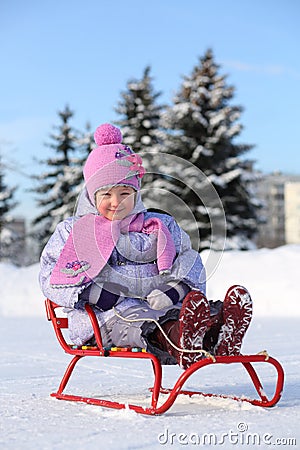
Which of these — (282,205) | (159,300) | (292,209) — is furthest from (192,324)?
(282,205)

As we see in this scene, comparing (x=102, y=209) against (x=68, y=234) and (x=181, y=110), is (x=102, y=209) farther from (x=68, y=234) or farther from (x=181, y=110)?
(x=181, y=110)

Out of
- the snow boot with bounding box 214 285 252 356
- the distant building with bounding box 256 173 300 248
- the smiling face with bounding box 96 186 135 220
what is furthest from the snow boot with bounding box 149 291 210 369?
the distant building with bounding box 256 173 300 248

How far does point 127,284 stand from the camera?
3.42 meters

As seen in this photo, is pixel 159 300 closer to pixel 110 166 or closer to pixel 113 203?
pixel 113 203


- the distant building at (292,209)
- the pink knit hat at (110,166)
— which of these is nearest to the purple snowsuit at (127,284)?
the pink knit hat at (110,166)

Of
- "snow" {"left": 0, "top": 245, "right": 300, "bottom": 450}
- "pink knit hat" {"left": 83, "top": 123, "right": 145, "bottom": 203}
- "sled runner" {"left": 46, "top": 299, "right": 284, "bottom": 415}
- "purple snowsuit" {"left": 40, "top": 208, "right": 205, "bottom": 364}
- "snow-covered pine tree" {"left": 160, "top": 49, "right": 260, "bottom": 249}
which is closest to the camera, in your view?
"snow" {"left": 0, "top": 245, "right": 300, "bottom": 450}

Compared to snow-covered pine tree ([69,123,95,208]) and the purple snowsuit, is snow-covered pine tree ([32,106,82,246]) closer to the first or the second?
snow-covered pine tree ([69,123,95,208])

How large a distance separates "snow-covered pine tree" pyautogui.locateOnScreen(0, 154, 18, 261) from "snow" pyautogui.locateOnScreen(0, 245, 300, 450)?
24.8 m

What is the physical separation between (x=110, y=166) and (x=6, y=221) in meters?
31.2

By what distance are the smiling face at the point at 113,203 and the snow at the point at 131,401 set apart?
1.64 feet

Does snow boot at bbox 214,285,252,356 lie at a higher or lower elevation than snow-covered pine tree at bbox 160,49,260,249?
lower

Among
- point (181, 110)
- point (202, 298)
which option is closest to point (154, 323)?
point (202, 298)

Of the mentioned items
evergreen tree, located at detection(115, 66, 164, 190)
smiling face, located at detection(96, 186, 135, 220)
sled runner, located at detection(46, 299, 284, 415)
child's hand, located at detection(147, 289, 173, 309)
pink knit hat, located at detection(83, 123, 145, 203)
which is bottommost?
sled runner, located at detection(46, 299, 284, 415)

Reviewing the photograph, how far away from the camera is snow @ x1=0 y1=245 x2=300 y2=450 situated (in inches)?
103
